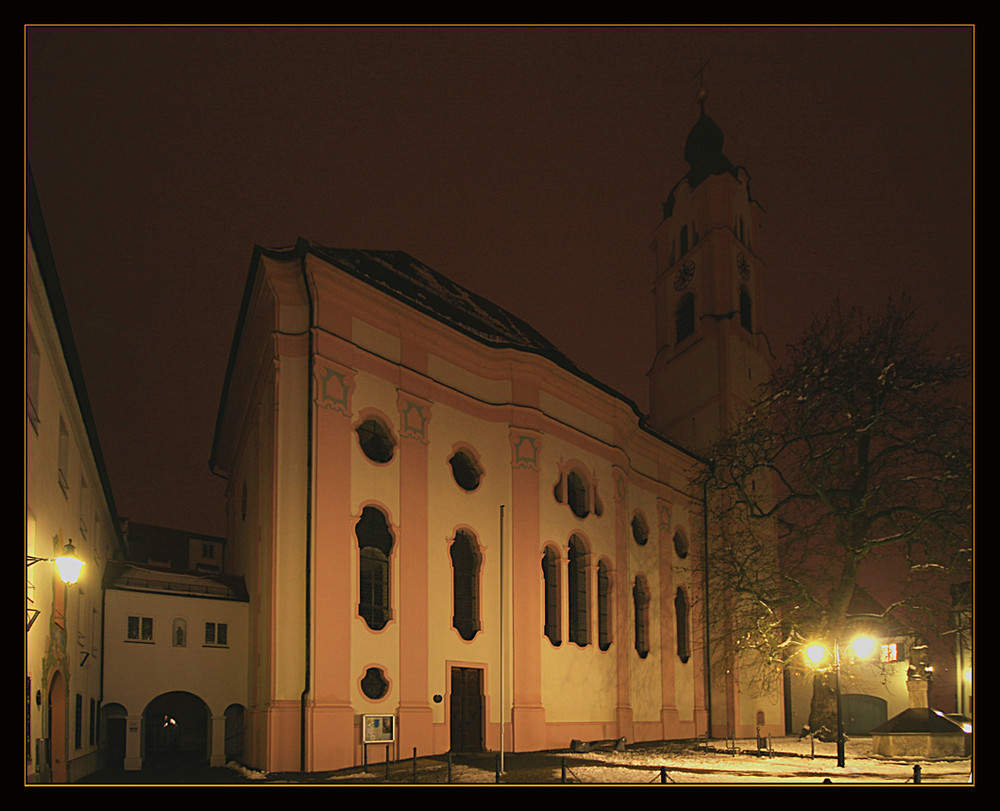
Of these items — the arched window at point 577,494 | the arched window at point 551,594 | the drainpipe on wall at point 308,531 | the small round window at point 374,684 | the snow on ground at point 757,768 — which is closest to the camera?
the snow on ground at point 757,768

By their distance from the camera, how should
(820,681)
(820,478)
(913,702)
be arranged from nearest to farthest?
(913,702) → (820,478) → (820,681)

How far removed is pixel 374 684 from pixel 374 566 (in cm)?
272

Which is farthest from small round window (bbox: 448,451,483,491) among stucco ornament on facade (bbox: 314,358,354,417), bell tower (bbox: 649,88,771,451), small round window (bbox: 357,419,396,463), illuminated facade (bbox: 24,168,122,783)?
bell tower (bbox: 649,88,771,451)

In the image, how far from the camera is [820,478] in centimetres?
3048

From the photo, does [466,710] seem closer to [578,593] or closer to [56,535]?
[578,593]

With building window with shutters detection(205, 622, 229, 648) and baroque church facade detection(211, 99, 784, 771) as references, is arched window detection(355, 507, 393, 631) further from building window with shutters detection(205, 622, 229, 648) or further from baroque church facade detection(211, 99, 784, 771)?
building window with shutters detection(205, 622, 229, 648)

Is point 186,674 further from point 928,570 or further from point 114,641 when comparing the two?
point 928,570

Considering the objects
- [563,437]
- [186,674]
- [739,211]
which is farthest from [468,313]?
[739,211]

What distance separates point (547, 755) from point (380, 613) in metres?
5.88

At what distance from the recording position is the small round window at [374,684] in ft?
75.2

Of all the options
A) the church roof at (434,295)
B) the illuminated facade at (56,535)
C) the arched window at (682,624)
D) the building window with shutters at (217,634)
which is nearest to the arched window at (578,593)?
the church roof at (434,295)

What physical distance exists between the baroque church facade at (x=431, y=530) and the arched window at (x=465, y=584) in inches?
2.3

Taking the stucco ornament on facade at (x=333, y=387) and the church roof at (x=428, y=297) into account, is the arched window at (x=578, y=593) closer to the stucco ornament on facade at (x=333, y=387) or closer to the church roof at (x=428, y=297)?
the church roof at (x=428, y=297)

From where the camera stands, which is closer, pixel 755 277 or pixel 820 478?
pixel 820 478
